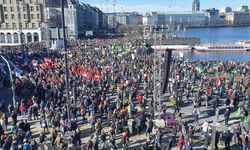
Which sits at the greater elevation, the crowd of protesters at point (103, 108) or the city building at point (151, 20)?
the city building at point (151, 20)

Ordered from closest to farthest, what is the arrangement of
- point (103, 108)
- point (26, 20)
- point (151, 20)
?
point (103, 108), point (151, 20), point (26, 20)

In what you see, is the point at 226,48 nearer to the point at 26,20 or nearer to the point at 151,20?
the point at 151,20

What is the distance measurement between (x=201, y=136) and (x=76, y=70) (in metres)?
18.3

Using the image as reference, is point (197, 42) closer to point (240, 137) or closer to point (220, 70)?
point (220, 70)

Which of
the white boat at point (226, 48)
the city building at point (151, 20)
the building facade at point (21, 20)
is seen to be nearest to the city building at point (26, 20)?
the building facade at point (21, 20)

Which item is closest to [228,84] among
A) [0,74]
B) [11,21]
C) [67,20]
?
[0,74]

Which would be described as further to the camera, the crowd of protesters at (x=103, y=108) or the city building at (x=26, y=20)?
the city building at (x=26, y=20)

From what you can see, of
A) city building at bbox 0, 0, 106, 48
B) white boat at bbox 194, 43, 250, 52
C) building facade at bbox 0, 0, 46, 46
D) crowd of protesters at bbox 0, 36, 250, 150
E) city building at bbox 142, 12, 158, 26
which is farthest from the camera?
building facade at bbox 0, 0, 46, 46

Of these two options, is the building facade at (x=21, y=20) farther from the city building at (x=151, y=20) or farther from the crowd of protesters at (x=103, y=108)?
the crowd of protesters at (x=103, y=108)

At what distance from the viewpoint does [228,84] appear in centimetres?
3020

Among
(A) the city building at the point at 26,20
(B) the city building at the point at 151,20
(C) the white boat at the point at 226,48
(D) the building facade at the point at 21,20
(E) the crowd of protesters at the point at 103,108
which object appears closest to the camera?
(E) the crowd of protesters at the point at 103,108

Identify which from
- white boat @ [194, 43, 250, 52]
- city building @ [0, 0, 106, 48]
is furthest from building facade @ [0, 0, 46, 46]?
white boat @ [194, 43, 250, 52]

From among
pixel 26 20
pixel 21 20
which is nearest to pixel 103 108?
pixel 26 20

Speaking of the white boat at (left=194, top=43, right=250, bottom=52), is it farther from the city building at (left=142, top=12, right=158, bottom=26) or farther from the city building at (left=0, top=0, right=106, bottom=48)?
the city building at (left=0, top=0, right=106, bottom=48)
